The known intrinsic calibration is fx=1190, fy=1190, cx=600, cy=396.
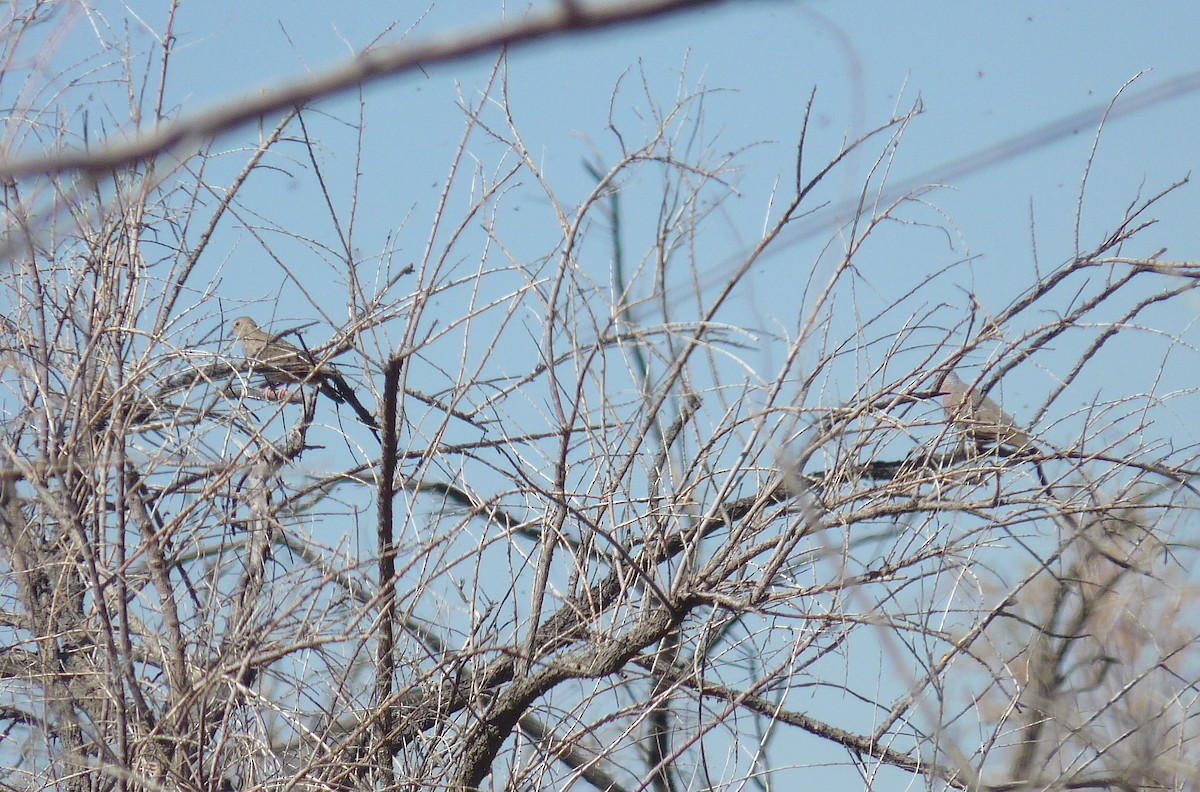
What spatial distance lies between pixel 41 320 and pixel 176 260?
0.57 m

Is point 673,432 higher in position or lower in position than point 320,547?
higher

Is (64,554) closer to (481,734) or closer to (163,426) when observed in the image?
(163,426)

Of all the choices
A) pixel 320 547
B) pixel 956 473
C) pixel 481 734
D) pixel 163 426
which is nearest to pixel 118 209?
pixel 163 426

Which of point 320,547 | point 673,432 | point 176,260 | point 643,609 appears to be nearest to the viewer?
point 320,547

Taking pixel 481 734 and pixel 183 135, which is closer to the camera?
pixel 183 135

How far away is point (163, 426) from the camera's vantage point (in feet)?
12.6

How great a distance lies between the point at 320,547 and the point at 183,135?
2955 mm

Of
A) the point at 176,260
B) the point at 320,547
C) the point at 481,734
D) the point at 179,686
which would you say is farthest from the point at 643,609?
the point at 176,260

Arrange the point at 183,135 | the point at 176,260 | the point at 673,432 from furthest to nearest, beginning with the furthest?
the point at 673,432 → the point at 176,260 → the point at 183,135

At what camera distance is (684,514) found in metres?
3.73

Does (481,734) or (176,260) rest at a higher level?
(176,260)

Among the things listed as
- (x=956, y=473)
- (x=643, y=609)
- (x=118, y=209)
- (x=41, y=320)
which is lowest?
(x=643, y=609)

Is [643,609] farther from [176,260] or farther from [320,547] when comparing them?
[176,260]

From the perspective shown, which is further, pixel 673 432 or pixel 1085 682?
pixel 673 432
